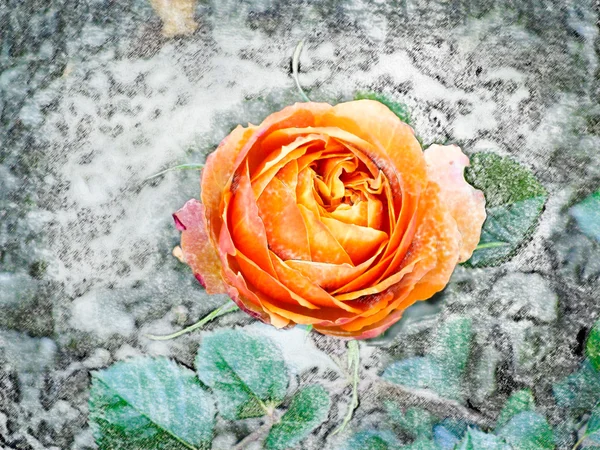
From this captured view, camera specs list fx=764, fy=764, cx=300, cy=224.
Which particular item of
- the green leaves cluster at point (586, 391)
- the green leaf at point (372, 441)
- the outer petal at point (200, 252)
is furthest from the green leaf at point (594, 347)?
the outer petal at point (200, 252)

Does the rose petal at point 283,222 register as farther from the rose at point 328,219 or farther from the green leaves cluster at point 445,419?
the green leaves cluster at point 445,419

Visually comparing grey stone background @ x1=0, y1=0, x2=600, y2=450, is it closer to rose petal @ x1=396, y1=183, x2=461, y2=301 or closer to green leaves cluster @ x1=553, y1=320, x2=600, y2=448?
green leaves cluster @ x1=553, y1=320, x2=600, y2=448

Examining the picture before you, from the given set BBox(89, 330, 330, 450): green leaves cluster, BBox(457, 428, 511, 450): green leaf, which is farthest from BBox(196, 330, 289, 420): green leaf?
BBox(457, 428, 511, 450): green leaf

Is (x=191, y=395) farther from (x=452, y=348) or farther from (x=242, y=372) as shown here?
(x=452, y=348)

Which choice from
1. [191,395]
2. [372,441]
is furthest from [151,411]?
[372,441]

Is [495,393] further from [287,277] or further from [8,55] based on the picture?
[8,55]

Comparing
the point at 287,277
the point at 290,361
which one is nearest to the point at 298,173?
the point at 287,277
